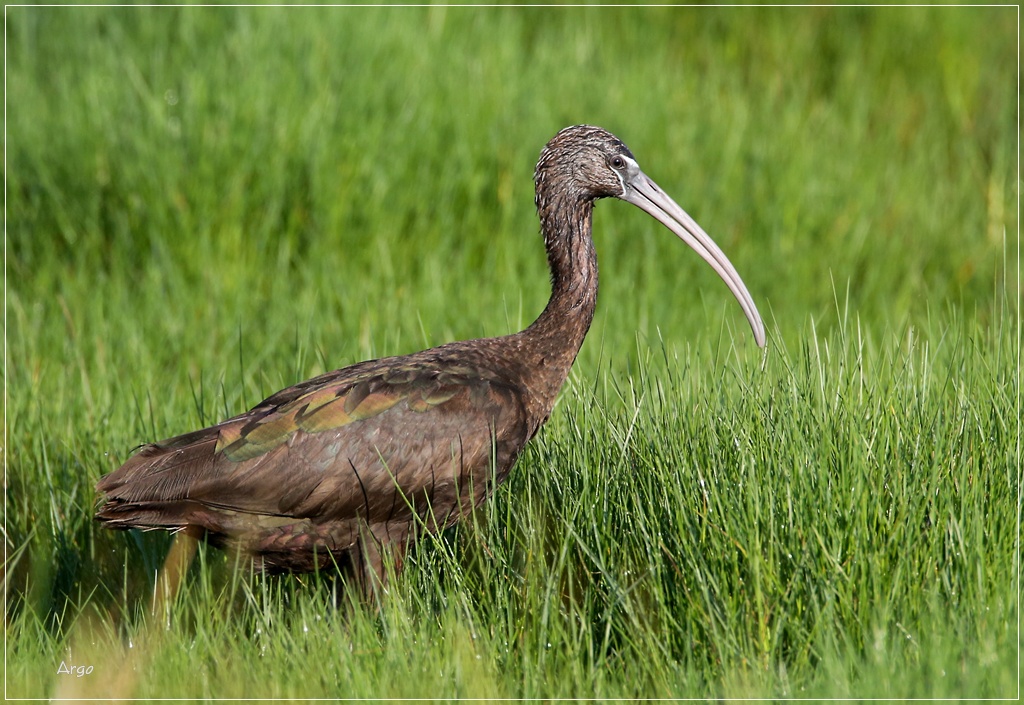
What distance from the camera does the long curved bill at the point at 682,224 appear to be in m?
4.66

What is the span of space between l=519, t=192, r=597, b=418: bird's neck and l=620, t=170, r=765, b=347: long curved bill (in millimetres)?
192

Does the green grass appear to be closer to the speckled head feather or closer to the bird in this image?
the bird

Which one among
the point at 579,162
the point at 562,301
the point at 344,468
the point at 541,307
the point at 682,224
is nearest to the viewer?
the point at 344,468

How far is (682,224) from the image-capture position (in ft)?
15.7

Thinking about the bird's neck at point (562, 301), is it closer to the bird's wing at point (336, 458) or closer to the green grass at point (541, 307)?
the green grass at point (541, 307)

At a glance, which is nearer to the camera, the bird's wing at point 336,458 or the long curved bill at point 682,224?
the bird's wing at point 336,458

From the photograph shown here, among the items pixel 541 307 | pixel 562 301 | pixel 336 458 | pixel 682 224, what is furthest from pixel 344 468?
pixel 541 307

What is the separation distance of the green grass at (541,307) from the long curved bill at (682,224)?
252mm

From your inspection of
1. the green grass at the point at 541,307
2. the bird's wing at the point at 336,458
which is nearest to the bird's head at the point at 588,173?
the green grass at the point at 541,307

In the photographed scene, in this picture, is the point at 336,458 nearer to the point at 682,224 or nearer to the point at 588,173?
the point at 588,173

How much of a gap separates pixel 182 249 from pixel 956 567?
5118mm

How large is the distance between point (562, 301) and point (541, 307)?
2.72 m

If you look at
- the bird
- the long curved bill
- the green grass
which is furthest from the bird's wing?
the long curved bill

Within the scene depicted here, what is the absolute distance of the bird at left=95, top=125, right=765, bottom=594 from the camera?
13.2 ft
